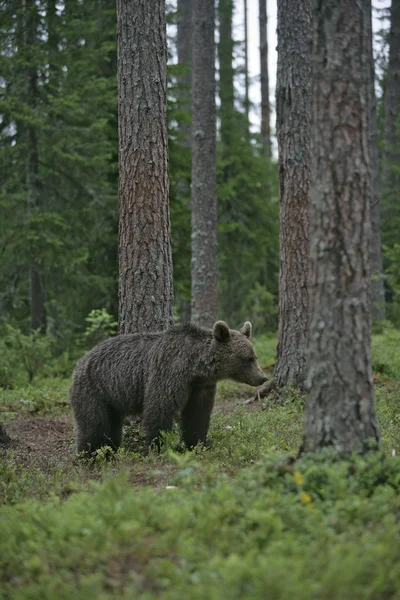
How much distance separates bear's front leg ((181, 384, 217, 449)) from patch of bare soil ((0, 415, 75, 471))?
154 centimetres

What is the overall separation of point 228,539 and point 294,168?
7.91 metres

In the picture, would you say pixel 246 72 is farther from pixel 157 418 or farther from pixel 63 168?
pixel 157 418

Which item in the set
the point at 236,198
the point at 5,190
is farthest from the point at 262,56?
the point at 5,190

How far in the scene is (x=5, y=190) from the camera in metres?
17.5

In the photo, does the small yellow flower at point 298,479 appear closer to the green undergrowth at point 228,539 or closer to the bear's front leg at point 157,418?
the green undergrowth at point 228,539

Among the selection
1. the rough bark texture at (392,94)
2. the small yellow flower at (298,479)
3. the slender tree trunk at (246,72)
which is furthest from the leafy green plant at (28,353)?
the slender tree trunk at (246,72)

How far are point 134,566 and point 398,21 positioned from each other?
91.6 feet

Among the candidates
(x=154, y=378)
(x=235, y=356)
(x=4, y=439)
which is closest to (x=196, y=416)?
(x=154, y=378)

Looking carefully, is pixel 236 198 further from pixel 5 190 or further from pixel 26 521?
pixel 26 521

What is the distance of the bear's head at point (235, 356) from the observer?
8.63 metres

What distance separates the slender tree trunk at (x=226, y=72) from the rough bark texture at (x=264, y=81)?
1.47 metres

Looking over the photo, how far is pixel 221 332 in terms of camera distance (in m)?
8.62

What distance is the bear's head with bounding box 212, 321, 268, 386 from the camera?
28.3 feet

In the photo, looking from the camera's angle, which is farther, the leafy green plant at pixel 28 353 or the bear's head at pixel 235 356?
the leafy green plant at pixel 28 353
